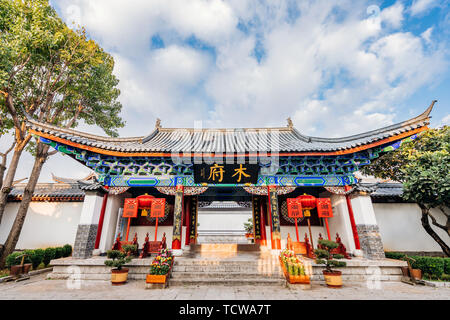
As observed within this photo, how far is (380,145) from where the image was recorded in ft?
22.5

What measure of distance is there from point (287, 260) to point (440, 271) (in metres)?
4.51

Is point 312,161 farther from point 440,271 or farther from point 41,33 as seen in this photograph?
point 41,33

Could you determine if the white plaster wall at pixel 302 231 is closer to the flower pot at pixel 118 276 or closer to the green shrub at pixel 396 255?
the green shrub at pixel 396 255

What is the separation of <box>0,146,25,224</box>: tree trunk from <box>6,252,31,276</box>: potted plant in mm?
1900

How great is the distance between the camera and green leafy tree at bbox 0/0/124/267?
667 cm

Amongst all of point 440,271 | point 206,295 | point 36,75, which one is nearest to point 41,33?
point 36,75

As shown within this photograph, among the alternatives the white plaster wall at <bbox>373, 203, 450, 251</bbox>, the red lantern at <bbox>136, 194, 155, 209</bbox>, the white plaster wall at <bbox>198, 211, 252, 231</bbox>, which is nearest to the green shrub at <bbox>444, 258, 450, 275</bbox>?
the white plaster wall at <bbox>373, 203, 450, 251</bbox>

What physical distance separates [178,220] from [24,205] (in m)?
6.13

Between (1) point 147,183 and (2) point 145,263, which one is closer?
(2) point 145,263

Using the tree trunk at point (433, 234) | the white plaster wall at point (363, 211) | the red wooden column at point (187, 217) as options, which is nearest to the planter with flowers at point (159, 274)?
the red wooden column at point (187, 217)

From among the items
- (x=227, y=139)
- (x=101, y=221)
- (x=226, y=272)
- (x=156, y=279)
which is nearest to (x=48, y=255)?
(x=101, y=221)

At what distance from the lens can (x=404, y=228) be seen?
851 cm

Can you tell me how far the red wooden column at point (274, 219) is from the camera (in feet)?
22.9

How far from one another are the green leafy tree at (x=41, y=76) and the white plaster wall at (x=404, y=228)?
14562mm
